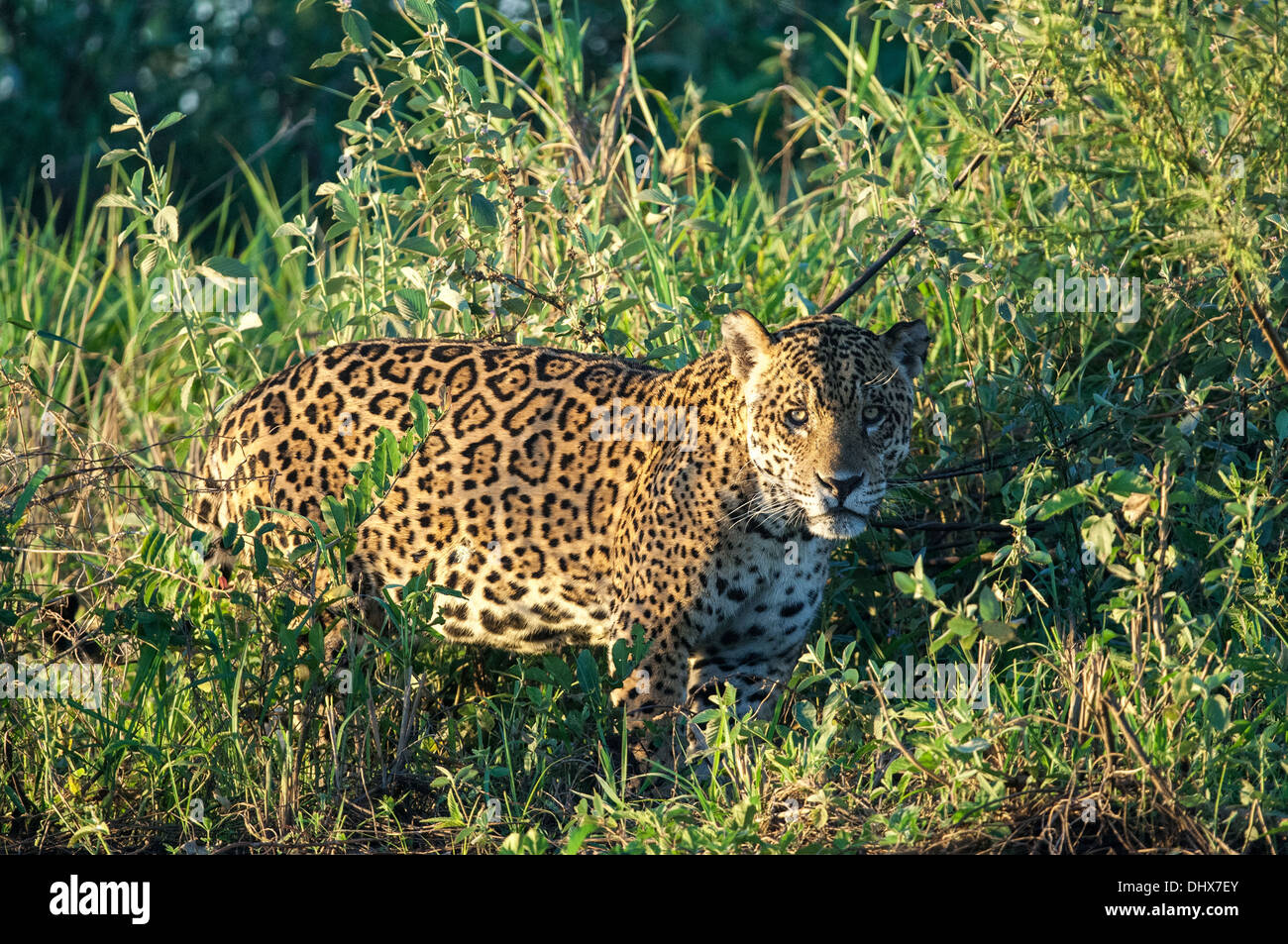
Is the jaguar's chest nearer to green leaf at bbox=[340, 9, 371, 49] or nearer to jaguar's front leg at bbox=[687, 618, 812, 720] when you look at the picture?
jaguar's front leg at bbox=[687, 618, 812, 720]

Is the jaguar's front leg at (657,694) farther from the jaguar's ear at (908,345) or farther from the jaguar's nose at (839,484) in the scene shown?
the jaguar's ear at (908,345)

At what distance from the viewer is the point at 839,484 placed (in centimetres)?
494

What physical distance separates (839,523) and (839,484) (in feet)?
0.46

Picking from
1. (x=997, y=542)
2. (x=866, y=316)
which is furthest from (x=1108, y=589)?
(x=866, y=316)

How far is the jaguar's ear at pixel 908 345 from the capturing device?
5.26 meters

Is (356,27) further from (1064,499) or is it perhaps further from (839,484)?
(1064,499)

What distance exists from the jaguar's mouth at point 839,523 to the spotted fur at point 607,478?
0.04ft

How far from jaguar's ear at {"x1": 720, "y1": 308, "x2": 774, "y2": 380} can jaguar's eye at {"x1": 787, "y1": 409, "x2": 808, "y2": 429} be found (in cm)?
24

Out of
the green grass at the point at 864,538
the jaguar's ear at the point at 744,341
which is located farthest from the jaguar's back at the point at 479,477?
the jaguar's ear at the point at 744,341

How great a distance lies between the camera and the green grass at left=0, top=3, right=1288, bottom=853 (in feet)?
14.2

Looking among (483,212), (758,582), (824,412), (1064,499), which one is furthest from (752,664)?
(483,212)

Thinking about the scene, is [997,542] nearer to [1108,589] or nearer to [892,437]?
[1108,589]

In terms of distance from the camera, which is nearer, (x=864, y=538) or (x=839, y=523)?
(x=839, y=523)

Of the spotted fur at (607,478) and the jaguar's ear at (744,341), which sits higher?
the jaguar's ear at (744,341)
